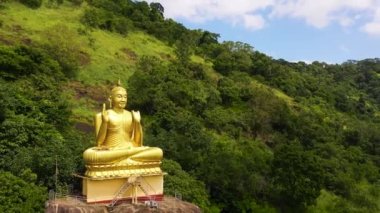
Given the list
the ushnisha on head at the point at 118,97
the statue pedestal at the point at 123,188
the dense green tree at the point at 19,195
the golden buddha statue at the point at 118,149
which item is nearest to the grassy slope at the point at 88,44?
the dense green tree at the point at 19,195

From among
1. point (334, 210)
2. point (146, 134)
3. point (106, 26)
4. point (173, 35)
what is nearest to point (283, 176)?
point (334, 210)

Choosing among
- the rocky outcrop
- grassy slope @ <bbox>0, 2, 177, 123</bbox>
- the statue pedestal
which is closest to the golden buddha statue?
the statue pedestal

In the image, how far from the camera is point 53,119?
21453 mm

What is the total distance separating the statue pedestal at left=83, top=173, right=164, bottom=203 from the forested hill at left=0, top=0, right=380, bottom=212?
8.40 feet

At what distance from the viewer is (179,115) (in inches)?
1041

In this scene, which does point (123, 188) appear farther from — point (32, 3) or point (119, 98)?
point (32, 3)

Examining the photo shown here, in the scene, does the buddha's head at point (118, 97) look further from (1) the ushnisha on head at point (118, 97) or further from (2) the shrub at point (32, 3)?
(2) the shrub at point (32, 3)

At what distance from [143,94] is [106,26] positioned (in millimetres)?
11992

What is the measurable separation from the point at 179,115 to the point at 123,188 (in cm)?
1323

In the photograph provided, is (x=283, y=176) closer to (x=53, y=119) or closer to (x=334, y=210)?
(x=334, y=210)

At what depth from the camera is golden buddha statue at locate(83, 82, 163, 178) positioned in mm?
13234

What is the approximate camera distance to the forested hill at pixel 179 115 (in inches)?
731

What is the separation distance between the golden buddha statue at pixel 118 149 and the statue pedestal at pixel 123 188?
128 mm

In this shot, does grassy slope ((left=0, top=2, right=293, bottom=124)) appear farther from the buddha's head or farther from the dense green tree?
the buddha's head
